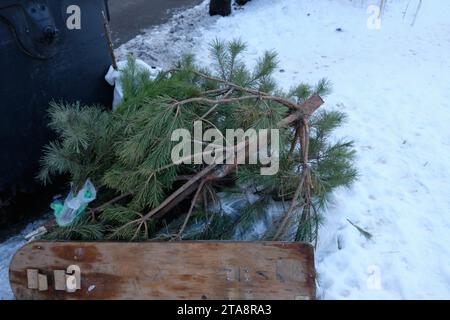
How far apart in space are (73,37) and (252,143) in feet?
5.22

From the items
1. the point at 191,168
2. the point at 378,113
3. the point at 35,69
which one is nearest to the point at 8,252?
the point at 35,69

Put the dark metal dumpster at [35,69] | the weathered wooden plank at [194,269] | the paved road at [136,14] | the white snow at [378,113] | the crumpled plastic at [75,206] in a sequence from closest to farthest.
→ the weathered wooden plank at [194,269] → the crumpled plastic at [75,206] → the white snow at [378,113] → the dark metal dumpster at [35,69] → the paved road at [136,14]

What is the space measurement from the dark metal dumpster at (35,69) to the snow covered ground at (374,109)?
0.60 m

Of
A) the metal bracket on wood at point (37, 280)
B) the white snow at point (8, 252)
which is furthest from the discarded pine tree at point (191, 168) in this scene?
the white snow at point (8, 252)

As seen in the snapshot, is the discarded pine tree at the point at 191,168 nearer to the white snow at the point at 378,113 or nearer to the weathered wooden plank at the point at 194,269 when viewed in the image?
the weathered wooden plank at the point at 194,269

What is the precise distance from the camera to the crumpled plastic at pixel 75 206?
228 cm

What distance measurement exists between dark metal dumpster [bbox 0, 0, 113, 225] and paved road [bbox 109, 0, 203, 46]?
262cm

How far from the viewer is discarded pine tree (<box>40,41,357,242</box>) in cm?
219

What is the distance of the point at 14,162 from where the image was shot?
2760mm

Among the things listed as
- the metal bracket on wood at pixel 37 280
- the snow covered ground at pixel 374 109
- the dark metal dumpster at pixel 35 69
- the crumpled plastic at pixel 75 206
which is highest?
the dark metal dumpster at pixel 35 69

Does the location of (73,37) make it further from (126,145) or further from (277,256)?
(277,256)

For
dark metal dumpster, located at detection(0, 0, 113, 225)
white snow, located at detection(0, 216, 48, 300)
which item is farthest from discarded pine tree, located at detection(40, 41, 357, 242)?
white snow, located at detection(0, 216, 48, 300)
